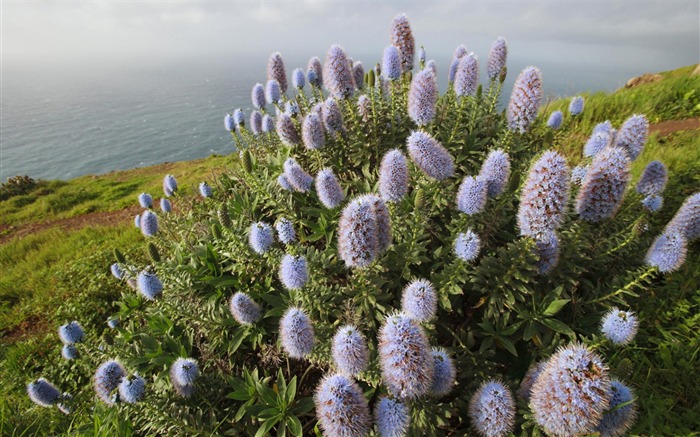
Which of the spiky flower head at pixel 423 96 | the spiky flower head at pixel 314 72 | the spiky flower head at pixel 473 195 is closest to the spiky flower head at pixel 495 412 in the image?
the spiky flower head at pixel 473 195

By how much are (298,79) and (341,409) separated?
4.80 m

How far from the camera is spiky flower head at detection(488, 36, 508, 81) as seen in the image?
16.3ft

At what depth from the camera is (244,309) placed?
318cm

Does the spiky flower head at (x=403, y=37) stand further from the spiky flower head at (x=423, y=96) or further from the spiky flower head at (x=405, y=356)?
the spiky flower head at (x=405, y=356)

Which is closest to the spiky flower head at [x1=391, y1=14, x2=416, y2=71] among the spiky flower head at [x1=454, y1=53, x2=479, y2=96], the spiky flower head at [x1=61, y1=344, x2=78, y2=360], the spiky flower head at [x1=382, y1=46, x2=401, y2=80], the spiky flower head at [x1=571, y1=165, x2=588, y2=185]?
the spiky flower head at [x1=382, y1=46, x2=401, y2=80]

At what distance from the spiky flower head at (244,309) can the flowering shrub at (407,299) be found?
0.02 m

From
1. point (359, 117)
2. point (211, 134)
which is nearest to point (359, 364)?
point (359, 117)

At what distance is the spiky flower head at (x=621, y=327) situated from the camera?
2.51 meters

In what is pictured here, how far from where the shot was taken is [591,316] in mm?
3291

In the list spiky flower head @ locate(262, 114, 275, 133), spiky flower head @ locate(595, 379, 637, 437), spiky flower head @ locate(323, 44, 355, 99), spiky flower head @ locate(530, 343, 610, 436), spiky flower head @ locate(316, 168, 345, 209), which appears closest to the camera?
spiky flower head @ locate(530, 343, 610, 436)

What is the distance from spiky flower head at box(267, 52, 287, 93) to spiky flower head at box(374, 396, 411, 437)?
5244 mm

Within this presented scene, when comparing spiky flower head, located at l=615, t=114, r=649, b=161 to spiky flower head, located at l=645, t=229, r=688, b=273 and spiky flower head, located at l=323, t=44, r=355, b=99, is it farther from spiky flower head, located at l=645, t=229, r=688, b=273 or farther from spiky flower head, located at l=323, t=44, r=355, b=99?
spiky flower head, located at l=323, t=44, r=355, b=99

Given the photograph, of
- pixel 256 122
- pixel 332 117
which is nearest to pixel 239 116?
pixel 256 122

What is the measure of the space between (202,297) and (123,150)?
8201 centimetres
